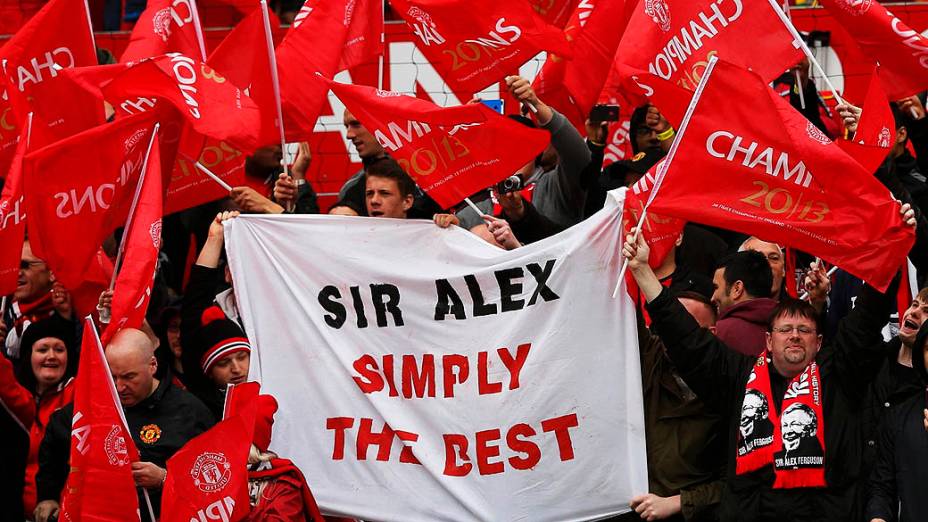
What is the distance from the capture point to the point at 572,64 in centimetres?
964

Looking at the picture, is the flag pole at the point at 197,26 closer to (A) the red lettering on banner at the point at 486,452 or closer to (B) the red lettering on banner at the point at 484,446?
(B) the red lettering on banner at the point at 484,446

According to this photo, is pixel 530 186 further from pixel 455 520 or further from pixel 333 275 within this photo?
pixel 455 520

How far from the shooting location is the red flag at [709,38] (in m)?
8.55

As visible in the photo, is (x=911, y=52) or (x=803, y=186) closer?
(x=803, y=186)

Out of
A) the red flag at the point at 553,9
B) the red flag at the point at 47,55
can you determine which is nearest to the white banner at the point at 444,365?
the red flag at the point at 47,55

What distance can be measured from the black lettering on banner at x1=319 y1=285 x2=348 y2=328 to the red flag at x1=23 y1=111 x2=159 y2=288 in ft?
3.77

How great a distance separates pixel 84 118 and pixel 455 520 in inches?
123

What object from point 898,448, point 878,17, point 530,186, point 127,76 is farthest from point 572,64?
point 898,448

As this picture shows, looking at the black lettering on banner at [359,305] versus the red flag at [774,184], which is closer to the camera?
the red flag at [774,184]

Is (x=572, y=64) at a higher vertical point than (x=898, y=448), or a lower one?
higher

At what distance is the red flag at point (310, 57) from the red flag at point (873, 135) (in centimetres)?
294

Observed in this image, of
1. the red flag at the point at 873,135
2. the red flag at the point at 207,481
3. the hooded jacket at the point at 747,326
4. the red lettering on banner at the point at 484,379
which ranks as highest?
the red flag at the point at 873,135

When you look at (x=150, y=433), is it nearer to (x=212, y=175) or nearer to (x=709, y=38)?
(x=212, y=175)

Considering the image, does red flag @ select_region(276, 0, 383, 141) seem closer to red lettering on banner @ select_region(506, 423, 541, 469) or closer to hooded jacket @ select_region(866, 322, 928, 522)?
red lettering on banner @ select_region(506, 423, 541, 469)
